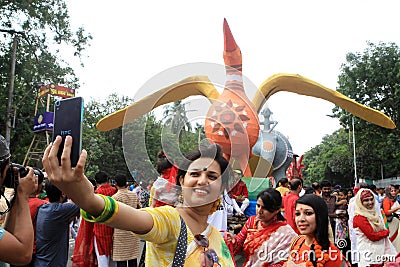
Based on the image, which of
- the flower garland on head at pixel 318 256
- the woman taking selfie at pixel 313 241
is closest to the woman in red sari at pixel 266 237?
the woman taking selfie at pixel 313 241

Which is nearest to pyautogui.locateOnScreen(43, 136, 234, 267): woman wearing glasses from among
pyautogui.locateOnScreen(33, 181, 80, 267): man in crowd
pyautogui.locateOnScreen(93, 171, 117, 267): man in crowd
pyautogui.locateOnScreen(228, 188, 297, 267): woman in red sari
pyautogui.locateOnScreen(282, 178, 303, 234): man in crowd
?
pyautogui.locateOnScreen(228, 188, 297, 267): woman in red sari

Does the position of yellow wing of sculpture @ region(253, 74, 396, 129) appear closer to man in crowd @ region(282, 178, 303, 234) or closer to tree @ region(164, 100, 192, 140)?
man in crowd @ region(282, 178, 303, 234)

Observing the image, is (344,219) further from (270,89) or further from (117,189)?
(117,189)

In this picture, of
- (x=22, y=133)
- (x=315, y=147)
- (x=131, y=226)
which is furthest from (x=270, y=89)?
(x=315, y=147)

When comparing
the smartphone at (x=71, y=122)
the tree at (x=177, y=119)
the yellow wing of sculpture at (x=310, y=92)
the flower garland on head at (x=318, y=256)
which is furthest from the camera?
the yellow wing of sculpture at (x=310, y=92)

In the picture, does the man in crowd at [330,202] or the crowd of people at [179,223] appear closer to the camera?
the crowd of people at [179,223]

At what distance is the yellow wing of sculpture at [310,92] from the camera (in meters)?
6.61

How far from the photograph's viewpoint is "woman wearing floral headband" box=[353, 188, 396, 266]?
16.0ft

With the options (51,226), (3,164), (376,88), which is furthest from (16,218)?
(376,88)

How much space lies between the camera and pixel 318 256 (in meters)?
2.80

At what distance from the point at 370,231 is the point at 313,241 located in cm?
239

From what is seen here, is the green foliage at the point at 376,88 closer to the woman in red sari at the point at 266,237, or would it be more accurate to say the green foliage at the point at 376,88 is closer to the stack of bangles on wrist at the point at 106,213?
the woman in red sari at the point at 266,237

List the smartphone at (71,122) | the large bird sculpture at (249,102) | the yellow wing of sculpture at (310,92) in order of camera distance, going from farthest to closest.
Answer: the yellow wing of sculpture at (310,92) < the large bird sculpture at (249,102) < the smartphone at (71,122)

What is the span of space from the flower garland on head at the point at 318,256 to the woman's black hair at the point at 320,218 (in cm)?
3
